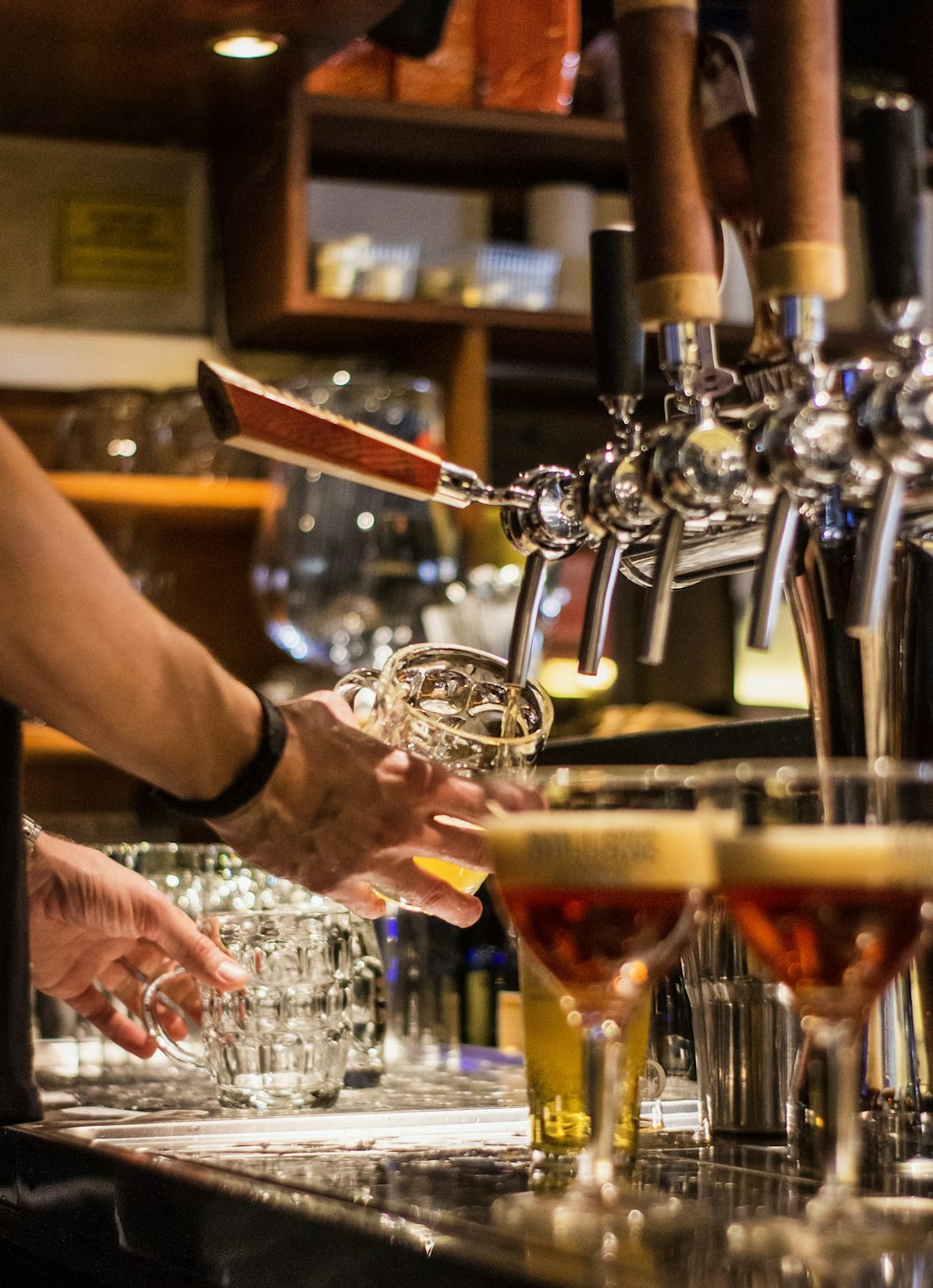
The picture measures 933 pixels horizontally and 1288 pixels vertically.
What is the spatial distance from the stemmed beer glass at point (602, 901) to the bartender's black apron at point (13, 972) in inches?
21.5

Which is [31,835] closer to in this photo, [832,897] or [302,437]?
[302,437]

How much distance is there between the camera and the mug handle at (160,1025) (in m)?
1.37

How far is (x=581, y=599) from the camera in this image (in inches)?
134

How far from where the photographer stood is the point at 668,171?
0.96 metres

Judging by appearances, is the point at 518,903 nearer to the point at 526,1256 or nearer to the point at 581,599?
the point at 526,1256

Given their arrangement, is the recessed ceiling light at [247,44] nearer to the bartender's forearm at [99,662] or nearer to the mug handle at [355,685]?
the mug handle at [355,685]

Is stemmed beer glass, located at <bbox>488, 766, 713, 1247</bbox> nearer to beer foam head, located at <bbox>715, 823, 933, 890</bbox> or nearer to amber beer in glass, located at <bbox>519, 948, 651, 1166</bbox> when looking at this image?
beer foam head, located at <bbox>715, 823, 933, 890</bbox>

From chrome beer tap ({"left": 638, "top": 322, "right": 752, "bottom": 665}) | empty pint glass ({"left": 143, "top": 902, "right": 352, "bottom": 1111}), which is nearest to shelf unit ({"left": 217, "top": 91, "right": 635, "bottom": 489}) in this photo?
empty pint glass ({"left": 143, "top": 902, "right": 352, "bottom": 1111})

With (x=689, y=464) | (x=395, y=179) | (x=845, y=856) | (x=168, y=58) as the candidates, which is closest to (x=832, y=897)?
(x=845, y=856)

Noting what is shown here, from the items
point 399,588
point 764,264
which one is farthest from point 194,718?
point 399,588

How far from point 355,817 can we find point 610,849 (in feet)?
0.97

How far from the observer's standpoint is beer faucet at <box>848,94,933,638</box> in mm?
832

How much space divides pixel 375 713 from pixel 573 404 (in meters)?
2.42

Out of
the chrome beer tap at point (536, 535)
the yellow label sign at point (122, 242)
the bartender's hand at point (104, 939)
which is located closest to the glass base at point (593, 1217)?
the chrome beer tap at point (536, 535)
